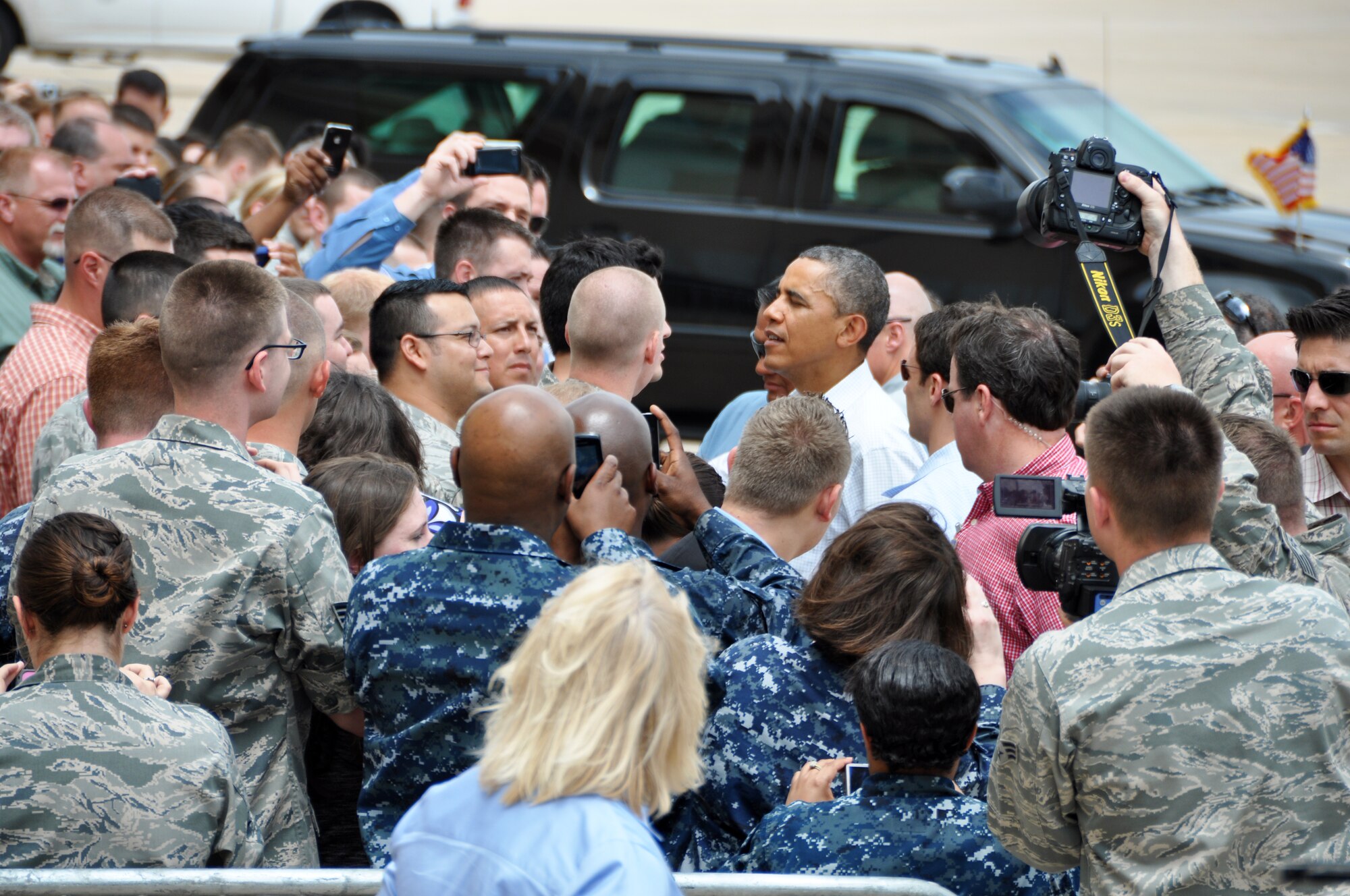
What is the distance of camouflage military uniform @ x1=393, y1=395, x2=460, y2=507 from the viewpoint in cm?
485

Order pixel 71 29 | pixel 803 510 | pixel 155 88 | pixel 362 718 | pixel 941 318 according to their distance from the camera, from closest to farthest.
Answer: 1. pixel 362 718
2. pixel 803 510
3. pixel 941 318
4. pixel 155 88
5. pixel 71 29

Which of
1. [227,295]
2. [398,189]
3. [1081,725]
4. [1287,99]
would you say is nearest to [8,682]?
[227,295]

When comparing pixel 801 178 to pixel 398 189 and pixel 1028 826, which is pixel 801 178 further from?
pixel 1028 826

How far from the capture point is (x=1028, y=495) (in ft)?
10.5

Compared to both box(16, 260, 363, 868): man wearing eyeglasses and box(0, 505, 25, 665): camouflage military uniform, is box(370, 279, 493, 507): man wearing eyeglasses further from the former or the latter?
box(16, 260, 363, 868): man wearing eyeglasses

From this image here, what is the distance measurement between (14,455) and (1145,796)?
3904 mm

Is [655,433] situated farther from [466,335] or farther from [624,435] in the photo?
[466,335]

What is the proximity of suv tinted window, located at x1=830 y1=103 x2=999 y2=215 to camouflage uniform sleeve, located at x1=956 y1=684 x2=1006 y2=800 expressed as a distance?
579cm

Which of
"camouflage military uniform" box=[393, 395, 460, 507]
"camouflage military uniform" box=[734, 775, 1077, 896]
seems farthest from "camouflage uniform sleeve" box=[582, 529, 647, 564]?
"camouflage military uniform" box=[393, 395, 460, 507]

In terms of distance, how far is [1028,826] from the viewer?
2.76m

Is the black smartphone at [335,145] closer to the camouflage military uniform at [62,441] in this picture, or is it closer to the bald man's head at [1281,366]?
the camouflage military uniform at [62,441]

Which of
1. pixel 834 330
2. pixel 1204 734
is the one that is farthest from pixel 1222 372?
pixel 834 330

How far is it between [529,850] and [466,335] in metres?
3.43

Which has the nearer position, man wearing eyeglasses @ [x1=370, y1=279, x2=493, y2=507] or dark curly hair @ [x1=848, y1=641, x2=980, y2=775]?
dark curly hair @ [x1=848, y1=641, x2=980, y2=775]
